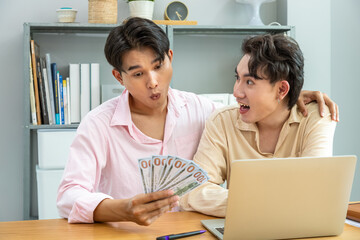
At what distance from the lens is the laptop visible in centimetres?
117

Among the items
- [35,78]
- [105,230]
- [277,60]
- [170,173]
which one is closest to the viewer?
[170,173]

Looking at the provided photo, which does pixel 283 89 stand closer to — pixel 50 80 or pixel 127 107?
pixel 127 107

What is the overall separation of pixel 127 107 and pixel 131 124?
0.07m

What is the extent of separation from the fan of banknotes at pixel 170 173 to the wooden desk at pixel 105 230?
0.14 m

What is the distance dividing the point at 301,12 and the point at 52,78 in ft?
5.74

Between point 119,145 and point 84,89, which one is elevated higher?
point 84,89

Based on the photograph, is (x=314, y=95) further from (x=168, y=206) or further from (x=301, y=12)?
(x=301, y=12)

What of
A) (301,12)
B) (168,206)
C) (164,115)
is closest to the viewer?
(168,206)

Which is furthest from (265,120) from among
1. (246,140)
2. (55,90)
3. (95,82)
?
(55,90)

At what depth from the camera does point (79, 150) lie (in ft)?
5.49

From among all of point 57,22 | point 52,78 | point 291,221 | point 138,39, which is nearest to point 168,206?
point 291,221

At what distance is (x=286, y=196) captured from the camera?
1199mm

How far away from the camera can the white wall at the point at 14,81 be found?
10.5 ft

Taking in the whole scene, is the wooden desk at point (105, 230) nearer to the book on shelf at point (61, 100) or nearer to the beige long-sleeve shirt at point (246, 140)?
the beige long-sleeve shirt at point (246, 140)
